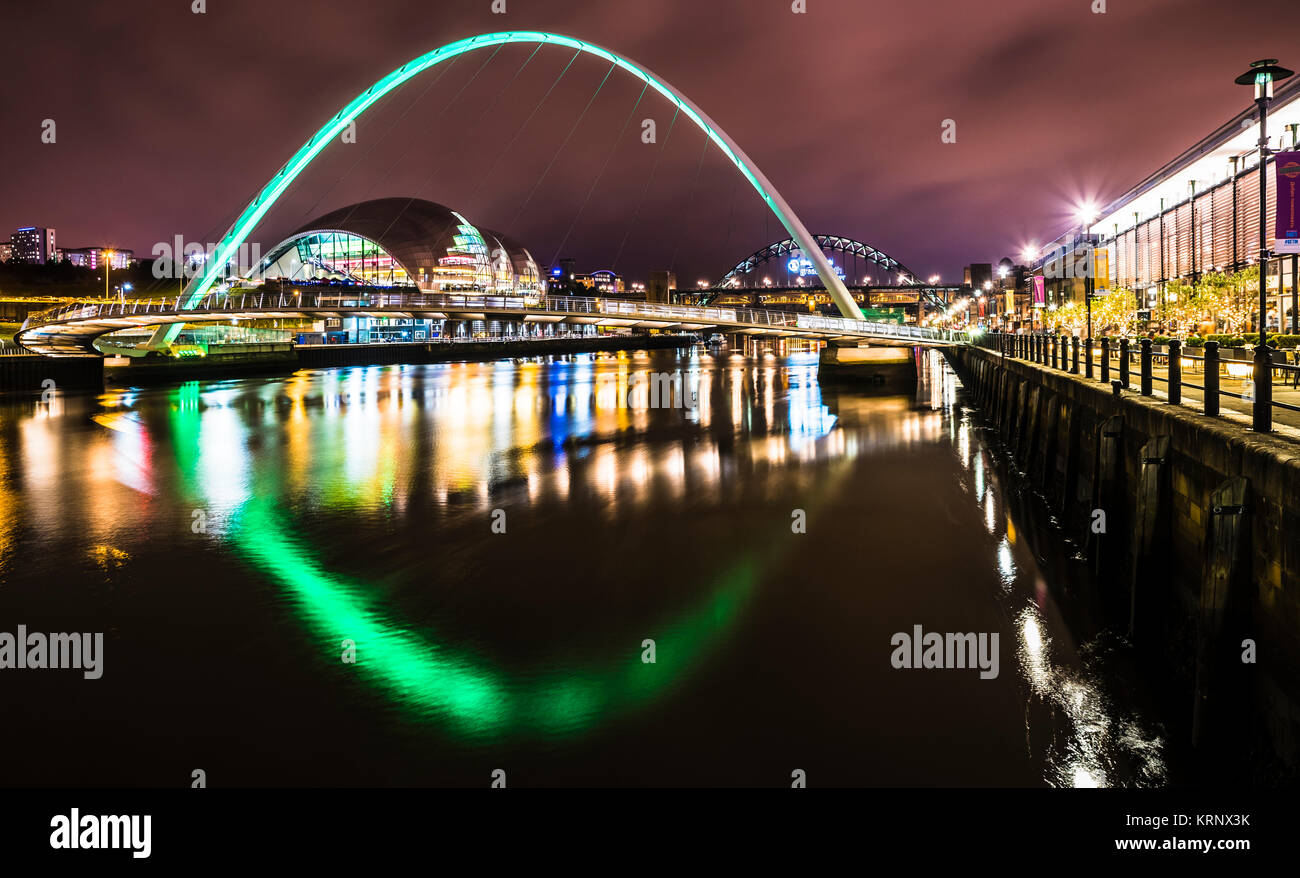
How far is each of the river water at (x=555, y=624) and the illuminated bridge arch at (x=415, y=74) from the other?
4014 cm

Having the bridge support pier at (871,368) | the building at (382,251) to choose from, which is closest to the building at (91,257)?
the building at (382,251)

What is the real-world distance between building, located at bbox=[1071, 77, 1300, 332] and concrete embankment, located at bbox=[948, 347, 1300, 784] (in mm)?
34653

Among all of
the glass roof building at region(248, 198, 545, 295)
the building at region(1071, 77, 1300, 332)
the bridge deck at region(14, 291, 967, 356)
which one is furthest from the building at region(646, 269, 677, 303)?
the bridge deck at region(14, 291, 967, 356)

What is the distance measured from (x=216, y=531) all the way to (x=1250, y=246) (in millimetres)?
72176

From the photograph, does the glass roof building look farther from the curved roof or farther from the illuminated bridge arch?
the illuminated bridge arch

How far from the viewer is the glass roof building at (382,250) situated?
122 m

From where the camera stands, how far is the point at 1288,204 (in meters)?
14.5

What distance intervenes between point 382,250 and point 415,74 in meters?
59.3

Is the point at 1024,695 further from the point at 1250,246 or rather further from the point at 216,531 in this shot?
the point at 1250,246

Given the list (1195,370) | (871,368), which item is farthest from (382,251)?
(1195,370)

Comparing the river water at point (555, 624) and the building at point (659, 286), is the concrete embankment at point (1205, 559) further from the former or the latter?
the building at point (659, 286)
